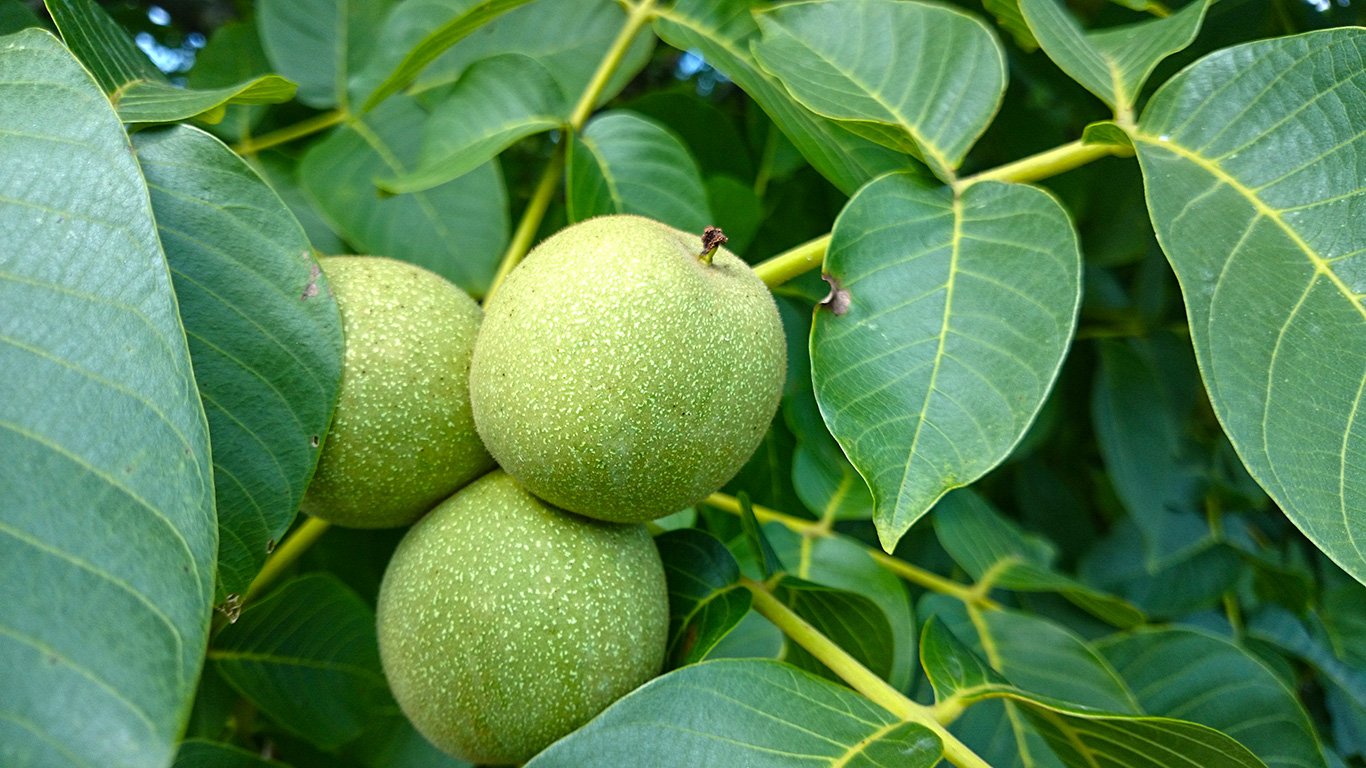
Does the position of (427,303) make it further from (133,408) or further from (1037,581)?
(1037,581)

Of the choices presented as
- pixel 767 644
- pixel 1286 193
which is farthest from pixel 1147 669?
pixel 1286 193

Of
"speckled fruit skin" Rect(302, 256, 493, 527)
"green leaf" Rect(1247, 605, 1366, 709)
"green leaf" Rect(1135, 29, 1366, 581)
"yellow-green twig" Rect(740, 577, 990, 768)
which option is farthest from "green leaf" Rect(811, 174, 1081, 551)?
"green leaf" Rect(1247, 605, 1366, 709)

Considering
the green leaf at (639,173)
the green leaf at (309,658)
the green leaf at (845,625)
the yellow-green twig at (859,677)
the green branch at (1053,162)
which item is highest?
the green branch at (1053,162)

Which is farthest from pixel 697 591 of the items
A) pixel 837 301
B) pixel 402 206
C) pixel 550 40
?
pixel 550 40

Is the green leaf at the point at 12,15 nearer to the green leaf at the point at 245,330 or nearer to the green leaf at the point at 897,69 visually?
the green leaf at the point at 245,330

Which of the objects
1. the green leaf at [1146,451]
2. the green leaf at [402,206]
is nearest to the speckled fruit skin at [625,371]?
the green leaf at [402,206]

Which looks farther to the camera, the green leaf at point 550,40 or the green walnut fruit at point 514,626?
the green leaf at point 550,40

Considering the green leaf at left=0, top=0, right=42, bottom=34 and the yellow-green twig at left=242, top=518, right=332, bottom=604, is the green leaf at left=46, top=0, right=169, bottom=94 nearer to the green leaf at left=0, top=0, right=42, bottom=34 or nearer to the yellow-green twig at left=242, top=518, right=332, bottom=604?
the green leaf at left=0, top=0, right=42, bottom=34

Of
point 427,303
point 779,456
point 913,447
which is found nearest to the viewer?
point 913,447

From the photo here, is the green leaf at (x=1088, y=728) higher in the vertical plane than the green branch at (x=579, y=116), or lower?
lower
